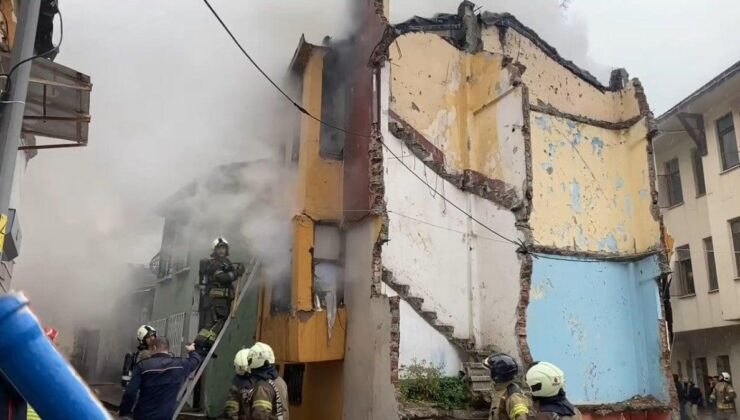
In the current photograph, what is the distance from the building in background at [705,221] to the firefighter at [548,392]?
15.7 meters

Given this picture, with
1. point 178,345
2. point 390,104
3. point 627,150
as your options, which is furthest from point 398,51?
point 178,345

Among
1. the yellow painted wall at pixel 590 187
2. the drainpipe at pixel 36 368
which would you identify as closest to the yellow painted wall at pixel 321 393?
the yellow painted wall at pixel 590 187

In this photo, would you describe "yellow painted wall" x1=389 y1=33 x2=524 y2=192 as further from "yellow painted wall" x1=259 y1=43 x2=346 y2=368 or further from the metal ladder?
the metal ladder

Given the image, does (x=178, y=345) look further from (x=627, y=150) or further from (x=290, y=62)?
Result: (x=627, y=150)

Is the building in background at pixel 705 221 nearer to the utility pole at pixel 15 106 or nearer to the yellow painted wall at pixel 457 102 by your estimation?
the yellow painted wall at pixel 457 102

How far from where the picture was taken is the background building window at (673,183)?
2144 cm

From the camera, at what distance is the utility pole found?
4.80 metres

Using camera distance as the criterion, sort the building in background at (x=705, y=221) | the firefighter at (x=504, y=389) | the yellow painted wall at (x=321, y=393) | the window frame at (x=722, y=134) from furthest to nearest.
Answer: the window frame at (x=722, y=134) → the building in background at (x=705, y=221) → the yellow painted wall at (x=321, y=393) → the firefighter at (x=504, y=389)

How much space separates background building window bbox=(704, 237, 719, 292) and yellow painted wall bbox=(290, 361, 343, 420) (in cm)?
1438

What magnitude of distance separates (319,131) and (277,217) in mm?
1685

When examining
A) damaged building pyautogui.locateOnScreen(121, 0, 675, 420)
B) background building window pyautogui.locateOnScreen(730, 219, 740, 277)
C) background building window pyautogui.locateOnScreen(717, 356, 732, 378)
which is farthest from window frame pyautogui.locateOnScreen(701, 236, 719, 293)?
damaged building pyautogui.locateOnScreen(121, 0, 675, 420)

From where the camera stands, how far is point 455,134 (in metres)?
11.4

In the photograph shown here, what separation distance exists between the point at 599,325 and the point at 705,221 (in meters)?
11.5

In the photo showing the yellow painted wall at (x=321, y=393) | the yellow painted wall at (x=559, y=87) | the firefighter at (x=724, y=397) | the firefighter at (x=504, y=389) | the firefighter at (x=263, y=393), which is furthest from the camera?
the firefighter at (x=724, y=397)
